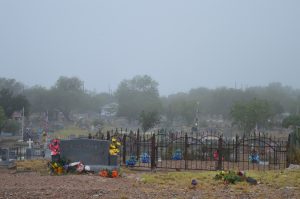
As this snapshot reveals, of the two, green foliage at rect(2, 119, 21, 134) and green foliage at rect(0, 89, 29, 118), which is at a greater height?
green foliage at rect(0, 89, 29, 118)

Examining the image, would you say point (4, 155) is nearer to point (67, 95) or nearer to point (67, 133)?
point (67, 133)

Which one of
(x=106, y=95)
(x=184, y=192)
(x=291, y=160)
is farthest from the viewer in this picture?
(x=106, y=95)

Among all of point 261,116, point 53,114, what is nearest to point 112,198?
point 261,116

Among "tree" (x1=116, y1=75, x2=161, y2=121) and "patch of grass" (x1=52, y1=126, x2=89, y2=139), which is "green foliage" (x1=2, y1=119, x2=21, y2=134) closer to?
"patch of grass" (x1=52, y1=126, x2=89, y2=139)

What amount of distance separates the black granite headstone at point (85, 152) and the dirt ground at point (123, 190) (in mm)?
2933

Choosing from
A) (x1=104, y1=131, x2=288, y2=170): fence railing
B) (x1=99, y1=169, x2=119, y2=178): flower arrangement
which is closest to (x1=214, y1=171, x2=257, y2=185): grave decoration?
(x1=99, y1=169, x2=119, y2=178): flower arrangement

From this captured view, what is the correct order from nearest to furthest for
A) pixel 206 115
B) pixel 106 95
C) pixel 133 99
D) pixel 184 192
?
pixel 184 192 < pixel 133 99 < pixel 206 115 < pixel 106 95

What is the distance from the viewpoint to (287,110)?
88.5m

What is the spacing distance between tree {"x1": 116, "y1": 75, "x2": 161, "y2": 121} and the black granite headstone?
197 feet

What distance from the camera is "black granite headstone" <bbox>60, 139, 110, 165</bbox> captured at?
46.6 ft

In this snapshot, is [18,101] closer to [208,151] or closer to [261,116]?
[261,116]

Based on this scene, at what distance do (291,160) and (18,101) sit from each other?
54.5m

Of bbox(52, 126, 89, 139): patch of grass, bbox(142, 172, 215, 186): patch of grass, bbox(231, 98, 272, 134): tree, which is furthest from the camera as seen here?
bbox(231, 98, 272, 134): tree

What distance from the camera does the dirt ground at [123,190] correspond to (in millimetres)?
8688
